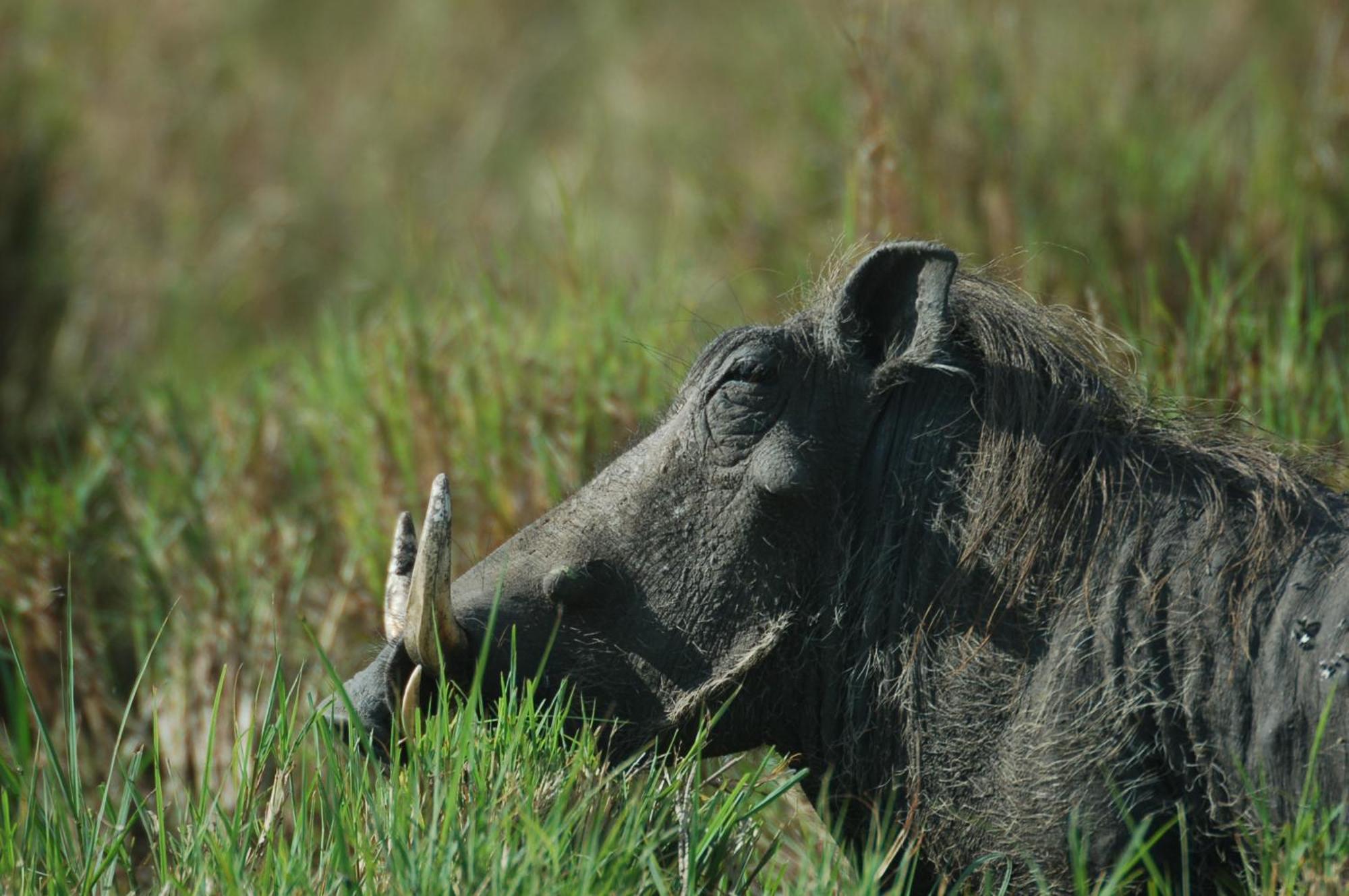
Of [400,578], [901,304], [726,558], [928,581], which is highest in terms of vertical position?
[901,304]

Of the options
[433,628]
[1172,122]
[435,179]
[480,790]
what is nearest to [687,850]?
[480,790]

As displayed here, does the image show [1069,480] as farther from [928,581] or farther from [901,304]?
[901,304]

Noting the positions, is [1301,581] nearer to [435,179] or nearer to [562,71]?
[435,179]

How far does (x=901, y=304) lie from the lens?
8.62ft

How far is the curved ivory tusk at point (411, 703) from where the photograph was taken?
241 cm

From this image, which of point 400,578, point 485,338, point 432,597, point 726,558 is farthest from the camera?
point 485,338

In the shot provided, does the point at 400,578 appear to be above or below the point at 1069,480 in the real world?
above

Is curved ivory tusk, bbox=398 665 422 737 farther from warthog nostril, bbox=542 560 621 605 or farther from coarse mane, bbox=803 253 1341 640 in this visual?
coarse mane, bbox=803 253 1341 640

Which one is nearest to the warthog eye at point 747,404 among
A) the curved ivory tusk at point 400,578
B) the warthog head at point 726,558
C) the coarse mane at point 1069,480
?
the warthog head at point 726,558

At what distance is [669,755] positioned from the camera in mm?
2672

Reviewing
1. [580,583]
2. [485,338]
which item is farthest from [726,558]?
[485,338]

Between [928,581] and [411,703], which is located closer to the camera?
[411,703]

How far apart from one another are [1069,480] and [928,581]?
0.92 feet

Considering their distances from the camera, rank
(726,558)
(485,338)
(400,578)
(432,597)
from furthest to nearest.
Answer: (485,338)
(400,578)
(726,558)
(432,597)
